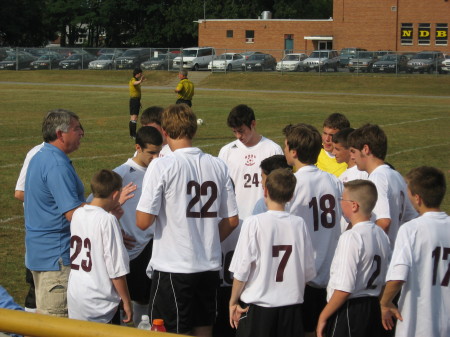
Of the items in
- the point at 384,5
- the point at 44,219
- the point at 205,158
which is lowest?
the point at 44,219

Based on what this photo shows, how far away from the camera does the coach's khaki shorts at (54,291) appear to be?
562 cm

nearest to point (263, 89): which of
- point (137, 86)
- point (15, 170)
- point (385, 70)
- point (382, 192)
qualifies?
point (385, 70)

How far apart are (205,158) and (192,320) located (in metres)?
1.20

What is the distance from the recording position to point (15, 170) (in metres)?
15.3

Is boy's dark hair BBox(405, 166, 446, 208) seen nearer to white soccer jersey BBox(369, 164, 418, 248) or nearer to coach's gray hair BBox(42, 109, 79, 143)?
white soccer jersey BBox(369, 164, 418, 248)

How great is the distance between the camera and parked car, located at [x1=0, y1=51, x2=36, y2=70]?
178ft

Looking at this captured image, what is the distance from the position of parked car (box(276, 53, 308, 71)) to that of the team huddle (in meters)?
45.3

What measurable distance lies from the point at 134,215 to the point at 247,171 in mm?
1399

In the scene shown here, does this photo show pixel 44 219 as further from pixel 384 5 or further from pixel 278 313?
pixel 384 5

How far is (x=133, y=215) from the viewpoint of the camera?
645cm

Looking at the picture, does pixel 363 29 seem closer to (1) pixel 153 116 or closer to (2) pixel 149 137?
(1) pixel 153 116

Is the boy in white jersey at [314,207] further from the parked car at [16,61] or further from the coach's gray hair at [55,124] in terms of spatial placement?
the parked car at [16,61]

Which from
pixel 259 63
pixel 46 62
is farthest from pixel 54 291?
pixel 46 62

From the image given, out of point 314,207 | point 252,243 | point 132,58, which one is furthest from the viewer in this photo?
point 132,58
